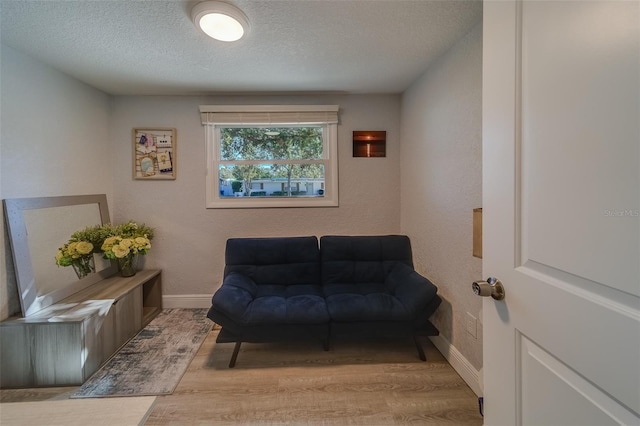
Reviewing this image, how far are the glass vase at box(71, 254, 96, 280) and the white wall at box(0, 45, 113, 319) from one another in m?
0.36

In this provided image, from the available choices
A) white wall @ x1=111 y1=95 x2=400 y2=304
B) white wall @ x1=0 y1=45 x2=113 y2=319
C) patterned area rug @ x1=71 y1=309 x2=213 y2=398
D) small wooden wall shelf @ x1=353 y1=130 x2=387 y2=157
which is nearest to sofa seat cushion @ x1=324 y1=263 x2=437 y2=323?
white wall @ x1=111 y1=95 x2=400 y2=304

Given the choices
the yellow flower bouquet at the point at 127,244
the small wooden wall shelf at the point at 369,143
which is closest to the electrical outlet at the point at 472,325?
the small wooden wall shelf at the point at 369,143

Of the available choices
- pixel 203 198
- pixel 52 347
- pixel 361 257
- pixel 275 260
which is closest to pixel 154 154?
pixel 203 198

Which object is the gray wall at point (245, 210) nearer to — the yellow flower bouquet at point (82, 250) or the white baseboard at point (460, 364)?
the white baseboard at point (460, 364)

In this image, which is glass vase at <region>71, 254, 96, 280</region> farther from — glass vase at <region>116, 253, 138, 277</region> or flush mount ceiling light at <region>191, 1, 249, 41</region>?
flush mount ceiling light at <region>191, 1, 249, 41</region>

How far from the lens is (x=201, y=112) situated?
2.71 metres

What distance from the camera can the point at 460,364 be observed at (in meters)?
1.80

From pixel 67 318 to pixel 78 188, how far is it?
3.99ft

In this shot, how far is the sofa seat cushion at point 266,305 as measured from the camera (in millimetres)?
1905

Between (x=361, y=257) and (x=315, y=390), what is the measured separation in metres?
1.21

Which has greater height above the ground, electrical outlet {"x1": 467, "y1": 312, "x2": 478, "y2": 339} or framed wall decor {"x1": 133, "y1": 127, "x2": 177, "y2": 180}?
framed wall decor {"x1": 133, "y1": 127, "x2": 177, "y2": 180}

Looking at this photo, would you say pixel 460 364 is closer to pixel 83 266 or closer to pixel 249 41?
pixel 249 41

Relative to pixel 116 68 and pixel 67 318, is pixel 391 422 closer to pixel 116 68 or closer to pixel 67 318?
pixel 67 318

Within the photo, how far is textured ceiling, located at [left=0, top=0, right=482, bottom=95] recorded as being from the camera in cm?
149
